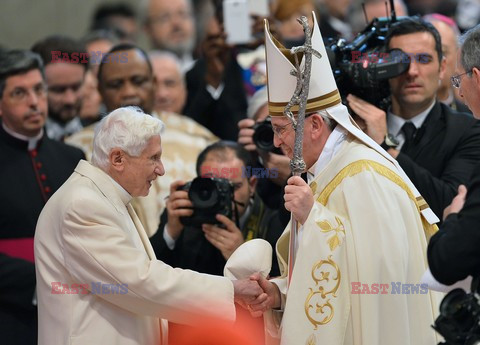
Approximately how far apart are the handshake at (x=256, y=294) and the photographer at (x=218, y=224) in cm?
63

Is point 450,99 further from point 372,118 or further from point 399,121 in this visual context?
point 372,118

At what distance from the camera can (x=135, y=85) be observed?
674 cm

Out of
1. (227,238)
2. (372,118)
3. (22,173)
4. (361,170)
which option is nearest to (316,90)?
(361,170)

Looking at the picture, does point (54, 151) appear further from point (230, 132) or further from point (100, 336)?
point (100, 336)

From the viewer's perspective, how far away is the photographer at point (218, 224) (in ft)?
18.0

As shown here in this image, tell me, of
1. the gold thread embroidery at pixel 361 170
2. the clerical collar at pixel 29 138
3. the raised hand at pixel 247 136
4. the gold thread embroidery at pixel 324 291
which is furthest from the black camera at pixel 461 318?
the clerical collar at pixel 29 138

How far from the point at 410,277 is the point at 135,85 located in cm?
281

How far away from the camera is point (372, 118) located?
5301 mm

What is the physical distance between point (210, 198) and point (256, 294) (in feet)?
2.78

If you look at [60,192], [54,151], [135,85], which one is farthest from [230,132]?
[60,192]

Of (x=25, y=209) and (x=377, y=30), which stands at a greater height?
(x=377, y=30)

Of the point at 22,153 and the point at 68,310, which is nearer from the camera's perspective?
the point at 68,310

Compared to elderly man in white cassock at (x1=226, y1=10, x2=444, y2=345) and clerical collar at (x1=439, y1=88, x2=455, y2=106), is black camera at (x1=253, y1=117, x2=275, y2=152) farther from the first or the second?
clerical collar at (x1=439, y1=88, x2=455, y2=106)

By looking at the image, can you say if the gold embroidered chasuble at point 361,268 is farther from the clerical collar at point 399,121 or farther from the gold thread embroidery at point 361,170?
the clerical collar at point 399,121
